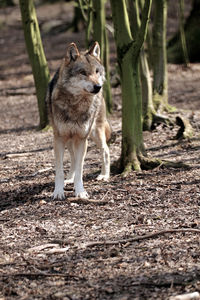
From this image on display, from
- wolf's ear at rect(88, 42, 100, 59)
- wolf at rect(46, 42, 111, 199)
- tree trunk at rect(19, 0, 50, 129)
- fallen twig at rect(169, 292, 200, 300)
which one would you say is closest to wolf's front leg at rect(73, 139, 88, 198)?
wolf at rect(46, 42, 111, 199)

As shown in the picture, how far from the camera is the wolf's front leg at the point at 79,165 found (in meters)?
6.79

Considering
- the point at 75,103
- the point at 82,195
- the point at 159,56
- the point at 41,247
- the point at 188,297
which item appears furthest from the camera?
the point at 159,56

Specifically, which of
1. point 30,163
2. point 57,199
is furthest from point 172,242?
point 30,163

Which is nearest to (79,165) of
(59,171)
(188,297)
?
(59,171)

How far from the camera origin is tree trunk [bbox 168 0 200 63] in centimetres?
1773

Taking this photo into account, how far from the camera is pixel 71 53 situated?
678 centimetres

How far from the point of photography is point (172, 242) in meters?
5.09

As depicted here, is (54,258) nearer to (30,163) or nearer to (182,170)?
(182,170)

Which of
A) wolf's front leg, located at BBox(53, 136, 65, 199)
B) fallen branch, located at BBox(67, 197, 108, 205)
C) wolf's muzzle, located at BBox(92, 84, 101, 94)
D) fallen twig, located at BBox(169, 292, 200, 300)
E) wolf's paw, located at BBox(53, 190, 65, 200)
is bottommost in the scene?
wolf's paw, located at BBox(53, 190, 65, 200)

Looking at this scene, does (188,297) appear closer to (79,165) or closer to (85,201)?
(85,201)

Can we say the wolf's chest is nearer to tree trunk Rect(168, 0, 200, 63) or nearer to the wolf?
the wolf

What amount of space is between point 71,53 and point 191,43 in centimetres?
1188

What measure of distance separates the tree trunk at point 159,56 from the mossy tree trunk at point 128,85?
375cm

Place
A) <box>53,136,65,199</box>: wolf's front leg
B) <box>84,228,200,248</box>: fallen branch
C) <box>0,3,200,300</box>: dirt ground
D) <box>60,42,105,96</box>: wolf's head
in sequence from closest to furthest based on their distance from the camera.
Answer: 1. <box>0,3,200,300</box>: dirt ground
2. <box>84,228,200,248</box>: fallen branch
3. <box>60,42,105,96</box>: wolf's head
4. <box>53,136,65,199</box>: wolf's front leg
